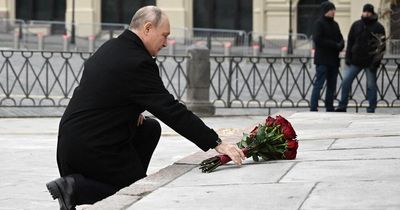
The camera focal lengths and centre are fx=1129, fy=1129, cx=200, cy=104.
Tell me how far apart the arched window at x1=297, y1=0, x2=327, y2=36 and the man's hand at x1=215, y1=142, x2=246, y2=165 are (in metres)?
34.9

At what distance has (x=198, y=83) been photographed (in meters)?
17.7

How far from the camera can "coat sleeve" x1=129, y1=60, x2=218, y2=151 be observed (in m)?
7.12

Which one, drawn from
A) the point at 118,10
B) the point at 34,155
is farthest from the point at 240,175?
the point at 118,10

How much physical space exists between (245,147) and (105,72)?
1.40 m

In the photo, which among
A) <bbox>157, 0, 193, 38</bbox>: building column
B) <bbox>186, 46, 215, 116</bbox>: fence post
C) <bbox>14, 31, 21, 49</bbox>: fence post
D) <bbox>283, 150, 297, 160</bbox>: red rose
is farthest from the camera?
<bbox>157, 0, 193, 38</bbox>: building column

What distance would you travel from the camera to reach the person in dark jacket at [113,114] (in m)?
7.11

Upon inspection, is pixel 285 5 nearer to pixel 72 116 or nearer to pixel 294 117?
pixel 294 117

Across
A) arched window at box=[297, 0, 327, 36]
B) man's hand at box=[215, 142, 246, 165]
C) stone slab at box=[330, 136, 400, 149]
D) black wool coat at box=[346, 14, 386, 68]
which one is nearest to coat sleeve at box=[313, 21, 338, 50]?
black wool coat at box=[346, 14, 386, 68]

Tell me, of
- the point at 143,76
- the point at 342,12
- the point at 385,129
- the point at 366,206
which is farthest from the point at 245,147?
the point at 342,12

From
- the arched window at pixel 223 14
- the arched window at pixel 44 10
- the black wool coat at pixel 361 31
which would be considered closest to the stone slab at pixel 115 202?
the black wool coat at pixel 361 31

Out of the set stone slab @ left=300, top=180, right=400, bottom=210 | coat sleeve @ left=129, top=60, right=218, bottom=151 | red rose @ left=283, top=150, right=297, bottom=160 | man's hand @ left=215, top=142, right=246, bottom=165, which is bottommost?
red rose @ left=283, top=150, right=297, bottom=160

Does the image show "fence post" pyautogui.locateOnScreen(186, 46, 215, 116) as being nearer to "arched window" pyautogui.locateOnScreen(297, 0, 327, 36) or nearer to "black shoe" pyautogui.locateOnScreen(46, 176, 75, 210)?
"black shoe" pyautogui.locateOnScreen(46, 176, 75, 210)

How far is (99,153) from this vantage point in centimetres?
711

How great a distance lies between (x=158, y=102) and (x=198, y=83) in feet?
34.8
